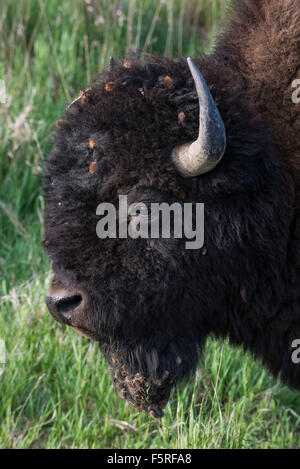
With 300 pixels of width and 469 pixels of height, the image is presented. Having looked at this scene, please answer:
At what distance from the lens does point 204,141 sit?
2.71 metres

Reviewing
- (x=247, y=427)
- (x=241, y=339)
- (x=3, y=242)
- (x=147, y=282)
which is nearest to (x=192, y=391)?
(x=247, y=427)

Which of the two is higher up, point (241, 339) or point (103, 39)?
point (103, 39)

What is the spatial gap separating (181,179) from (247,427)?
164 centimetres

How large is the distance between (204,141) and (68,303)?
0.82 meters

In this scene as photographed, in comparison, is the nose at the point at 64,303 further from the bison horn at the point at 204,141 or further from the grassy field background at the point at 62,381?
the grassy field background at the point at 62,381

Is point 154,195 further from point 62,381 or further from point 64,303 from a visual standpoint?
point 62,381

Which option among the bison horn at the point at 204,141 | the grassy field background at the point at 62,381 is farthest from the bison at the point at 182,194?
the grassy field background at the point at 62,381

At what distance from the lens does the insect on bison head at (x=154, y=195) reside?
2.83 meters

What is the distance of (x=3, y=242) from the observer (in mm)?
5133

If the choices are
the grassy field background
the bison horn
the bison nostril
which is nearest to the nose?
the bison nostril

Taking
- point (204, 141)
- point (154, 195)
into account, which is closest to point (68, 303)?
point (154, 195)

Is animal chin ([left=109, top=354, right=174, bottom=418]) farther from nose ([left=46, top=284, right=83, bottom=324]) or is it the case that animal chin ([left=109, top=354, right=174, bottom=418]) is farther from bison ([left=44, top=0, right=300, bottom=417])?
nose ([left=46, top=284, right=83, bottom=324])
